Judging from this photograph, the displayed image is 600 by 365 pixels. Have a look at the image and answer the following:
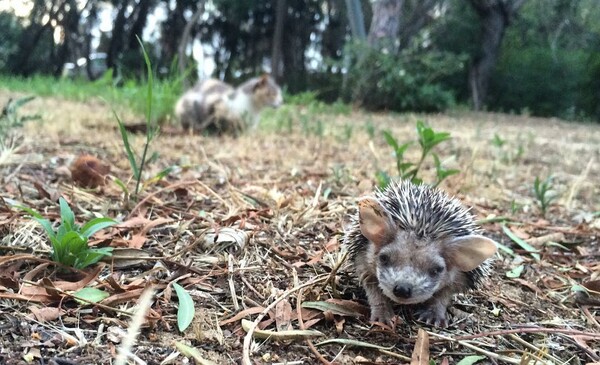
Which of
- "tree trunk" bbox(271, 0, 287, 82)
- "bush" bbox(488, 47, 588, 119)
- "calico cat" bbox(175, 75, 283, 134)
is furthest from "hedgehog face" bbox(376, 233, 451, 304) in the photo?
"bush" bbox(488, 47, 588, 119)

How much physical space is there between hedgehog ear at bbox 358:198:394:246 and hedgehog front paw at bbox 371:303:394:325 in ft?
0.75

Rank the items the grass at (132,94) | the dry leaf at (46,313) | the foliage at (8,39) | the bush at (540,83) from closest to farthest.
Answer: the dry leaf at (46,313)
the grass at (132,94)
the bush at (540,83)
the foliage at (8,39)

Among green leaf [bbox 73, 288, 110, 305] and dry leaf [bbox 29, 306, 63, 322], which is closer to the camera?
dry leaf [bbox 29, 306, 63, 322]

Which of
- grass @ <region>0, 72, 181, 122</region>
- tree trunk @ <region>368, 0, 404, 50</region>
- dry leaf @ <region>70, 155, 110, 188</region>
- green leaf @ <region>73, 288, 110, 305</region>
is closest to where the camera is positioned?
green leaf @ <region>73, 288, 110, 305</region>

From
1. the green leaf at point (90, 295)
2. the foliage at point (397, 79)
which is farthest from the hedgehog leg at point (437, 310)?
the foliage at point (397, 79)

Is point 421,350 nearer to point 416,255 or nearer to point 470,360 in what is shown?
point 470,360

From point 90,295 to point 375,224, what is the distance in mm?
1000

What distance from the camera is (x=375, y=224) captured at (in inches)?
78.4

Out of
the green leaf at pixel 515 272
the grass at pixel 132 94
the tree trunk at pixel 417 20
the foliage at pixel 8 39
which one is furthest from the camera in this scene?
the tree trunk at pixel 417 20

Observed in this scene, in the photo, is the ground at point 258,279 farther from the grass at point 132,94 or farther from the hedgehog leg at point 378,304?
the grass at point 132,94

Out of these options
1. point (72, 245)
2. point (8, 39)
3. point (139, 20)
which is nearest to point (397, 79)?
Answer: point (72, 245)

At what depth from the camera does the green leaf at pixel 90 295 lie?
1.73 meters

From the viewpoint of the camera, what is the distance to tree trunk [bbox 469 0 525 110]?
1855 cm

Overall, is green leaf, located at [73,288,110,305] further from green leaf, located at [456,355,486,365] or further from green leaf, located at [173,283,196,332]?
green leaf, located at [456,355,486,365]
